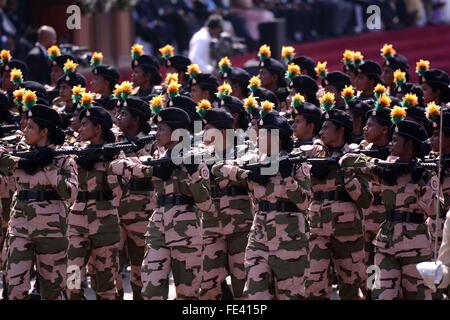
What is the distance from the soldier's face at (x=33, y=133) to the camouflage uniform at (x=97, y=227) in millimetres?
676

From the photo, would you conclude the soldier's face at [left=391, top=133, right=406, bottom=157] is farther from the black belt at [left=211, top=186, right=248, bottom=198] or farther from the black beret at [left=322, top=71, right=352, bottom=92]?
the black beret at [left=322, top=71, right=352, bottom=92]

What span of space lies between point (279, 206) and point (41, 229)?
6.86 feet

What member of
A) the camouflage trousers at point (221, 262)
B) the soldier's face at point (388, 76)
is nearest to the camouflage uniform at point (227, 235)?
the camouflage trousers at point (221, 262)

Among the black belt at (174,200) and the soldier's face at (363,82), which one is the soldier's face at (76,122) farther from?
the soldier's face at (363,82)

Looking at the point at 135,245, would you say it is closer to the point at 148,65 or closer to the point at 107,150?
the point at 107,150

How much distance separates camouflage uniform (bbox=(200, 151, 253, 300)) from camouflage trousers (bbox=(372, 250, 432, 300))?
1453 millimetres

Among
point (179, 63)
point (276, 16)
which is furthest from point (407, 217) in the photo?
point (276, 16)

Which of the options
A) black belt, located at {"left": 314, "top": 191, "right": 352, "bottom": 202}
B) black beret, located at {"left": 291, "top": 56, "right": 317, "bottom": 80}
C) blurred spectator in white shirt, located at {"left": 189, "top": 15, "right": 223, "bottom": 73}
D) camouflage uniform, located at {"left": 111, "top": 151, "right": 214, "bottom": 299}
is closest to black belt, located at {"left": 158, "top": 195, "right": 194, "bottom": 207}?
camouflage uniform, located at {"left": 111, "top": 151, "right": 214, "bottom": 299}

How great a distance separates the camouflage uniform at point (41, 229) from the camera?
13055 millimetres

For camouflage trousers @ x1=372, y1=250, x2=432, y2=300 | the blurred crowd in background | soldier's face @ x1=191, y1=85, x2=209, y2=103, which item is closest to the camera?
camouflage trousers @ x1=372, y1=250, x2=432, y2=300

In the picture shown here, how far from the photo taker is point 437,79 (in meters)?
16.3

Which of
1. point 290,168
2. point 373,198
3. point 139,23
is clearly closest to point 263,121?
point 290,168

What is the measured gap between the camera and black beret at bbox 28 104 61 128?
13.3 m
